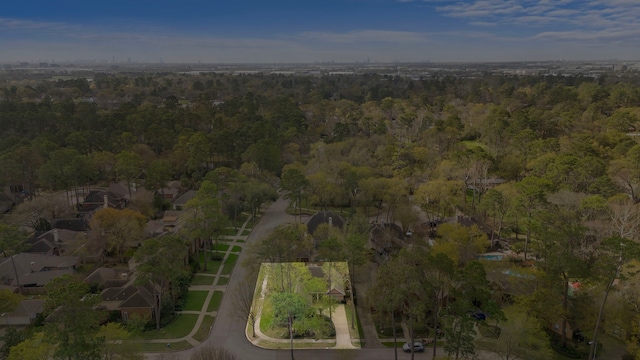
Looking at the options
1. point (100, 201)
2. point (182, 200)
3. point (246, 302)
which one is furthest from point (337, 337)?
point (100, 201)

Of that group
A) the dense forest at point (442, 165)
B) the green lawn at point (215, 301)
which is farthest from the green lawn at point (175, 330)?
the dense forest at point (442, 165)

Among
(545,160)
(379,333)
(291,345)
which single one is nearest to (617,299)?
(379,333)

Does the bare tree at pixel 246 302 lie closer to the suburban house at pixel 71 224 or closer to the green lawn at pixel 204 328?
the green lawn at pixel 204 328

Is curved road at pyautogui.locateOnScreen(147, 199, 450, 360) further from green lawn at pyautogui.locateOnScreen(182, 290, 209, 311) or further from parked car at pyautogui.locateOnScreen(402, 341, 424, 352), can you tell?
green lawn at pyautogui.locateOnScreen(182, 290, 209, 311)

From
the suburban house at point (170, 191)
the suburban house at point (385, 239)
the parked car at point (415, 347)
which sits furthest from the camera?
the suburban house at point (170, 191)

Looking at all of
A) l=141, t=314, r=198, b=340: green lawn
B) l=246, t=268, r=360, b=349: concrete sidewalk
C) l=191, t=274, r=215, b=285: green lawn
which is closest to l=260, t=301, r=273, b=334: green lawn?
l=246, t=268, r=360, b=349: concrete sidewalk

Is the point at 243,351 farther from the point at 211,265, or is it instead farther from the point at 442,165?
the point at 442,165
